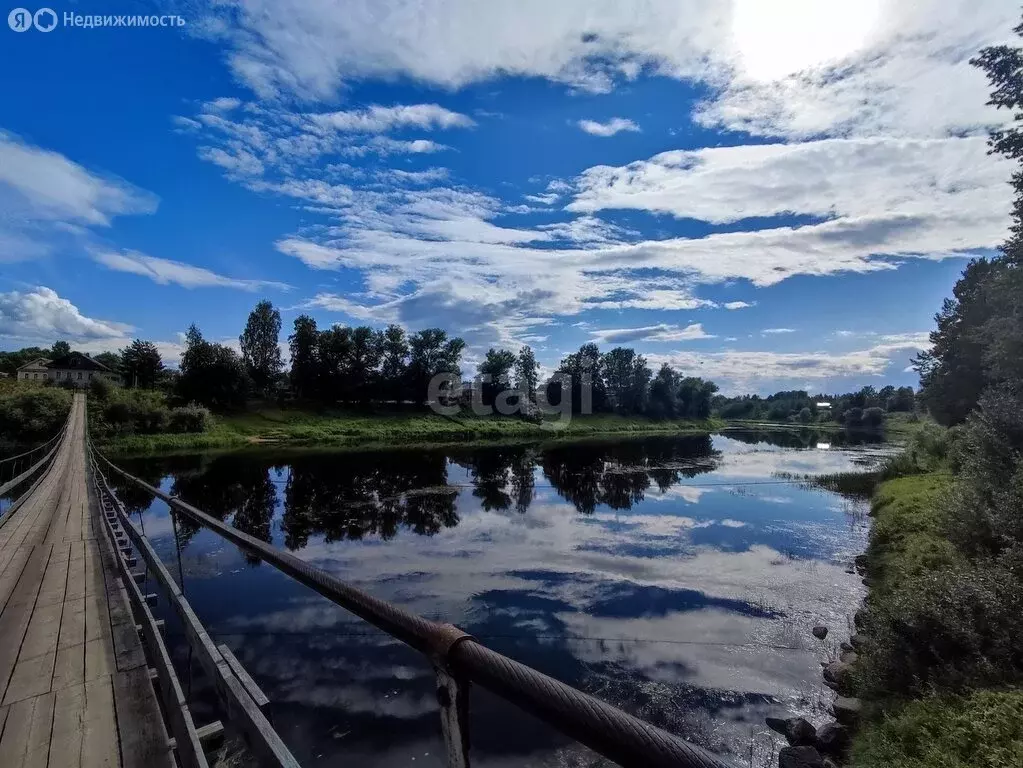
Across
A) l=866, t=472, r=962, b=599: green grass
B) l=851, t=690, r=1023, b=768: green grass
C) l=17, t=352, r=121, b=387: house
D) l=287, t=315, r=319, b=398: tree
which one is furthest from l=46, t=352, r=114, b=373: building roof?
l=851, t=690, r=1023, b=768: green grass

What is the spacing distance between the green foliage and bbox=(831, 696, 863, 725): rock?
53.4 meters

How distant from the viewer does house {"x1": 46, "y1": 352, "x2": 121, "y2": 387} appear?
317 feet

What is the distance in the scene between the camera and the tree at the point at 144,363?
249ft

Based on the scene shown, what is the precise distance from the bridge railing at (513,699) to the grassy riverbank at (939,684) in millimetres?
7257

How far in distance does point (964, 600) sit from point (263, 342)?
89.2 meters

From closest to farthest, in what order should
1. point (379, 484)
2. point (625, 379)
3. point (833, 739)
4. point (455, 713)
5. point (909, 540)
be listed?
point (455, 713) → point (833, 739) → point (909, 540) → point (379, 484) → point (625, 379)

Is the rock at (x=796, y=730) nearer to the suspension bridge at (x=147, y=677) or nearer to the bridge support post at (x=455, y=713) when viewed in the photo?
the suspension bridge at (x=147, y=677)

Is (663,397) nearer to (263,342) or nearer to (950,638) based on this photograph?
(263,342)

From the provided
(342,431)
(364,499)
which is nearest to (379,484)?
(364,499)

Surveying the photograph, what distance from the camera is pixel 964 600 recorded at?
8.41m

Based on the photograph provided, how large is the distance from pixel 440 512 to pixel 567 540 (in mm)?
7567

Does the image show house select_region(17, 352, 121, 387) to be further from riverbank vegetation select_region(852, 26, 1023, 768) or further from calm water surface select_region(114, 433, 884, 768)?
riverbank vegetation select_region(852, 26, 1023, 768)

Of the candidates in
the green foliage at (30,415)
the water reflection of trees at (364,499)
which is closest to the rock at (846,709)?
the water reflection of trees at (364,499)

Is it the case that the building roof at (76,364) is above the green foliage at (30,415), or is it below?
above
